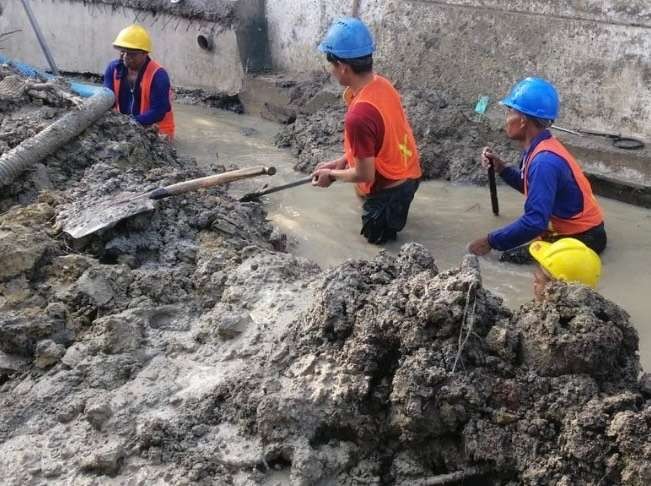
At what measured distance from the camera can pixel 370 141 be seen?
5004 mm

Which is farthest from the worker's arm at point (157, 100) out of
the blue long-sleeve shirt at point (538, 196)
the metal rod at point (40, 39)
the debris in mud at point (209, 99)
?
the blue long-sleeve shirt at point (538, 196)

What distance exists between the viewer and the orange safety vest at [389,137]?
199 inches

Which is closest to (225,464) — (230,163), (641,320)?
(641,320)

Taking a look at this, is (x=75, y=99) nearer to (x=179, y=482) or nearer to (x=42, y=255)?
(x=42, y=255)

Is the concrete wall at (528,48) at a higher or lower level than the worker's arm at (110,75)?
higher

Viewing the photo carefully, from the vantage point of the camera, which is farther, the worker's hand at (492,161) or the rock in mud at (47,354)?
the worker's hand at (492,161)

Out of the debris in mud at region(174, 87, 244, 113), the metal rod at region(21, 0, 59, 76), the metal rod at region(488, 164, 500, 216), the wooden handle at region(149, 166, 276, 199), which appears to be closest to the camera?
the wooden handle at region(149, 166, 276, 199)

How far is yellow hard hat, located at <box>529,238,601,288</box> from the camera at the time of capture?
3.33 metres

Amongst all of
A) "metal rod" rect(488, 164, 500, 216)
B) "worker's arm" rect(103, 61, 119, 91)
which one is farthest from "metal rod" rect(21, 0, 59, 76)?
"metal rod" rect(488, 164, 500, 216)

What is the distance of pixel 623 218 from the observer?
592 centimetres

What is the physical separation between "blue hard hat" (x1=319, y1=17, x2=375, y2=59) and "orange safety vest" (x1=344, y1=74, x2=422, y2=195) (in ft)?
0.92

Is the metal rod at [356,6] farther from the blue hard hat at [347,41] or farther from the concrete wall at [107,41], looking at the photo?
the blue hard hat at [347,41]

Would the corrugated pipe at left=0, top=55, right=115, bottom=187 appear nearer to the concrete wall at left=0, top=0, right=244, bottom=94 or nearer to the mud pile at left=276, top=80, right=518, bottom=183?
the mud pile at left=276, top=80, right=518, bottom=183

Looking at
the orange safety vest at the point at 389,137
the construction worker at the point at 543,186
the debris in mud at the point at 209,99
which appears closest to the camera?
the construction worker at the point at 543,186
